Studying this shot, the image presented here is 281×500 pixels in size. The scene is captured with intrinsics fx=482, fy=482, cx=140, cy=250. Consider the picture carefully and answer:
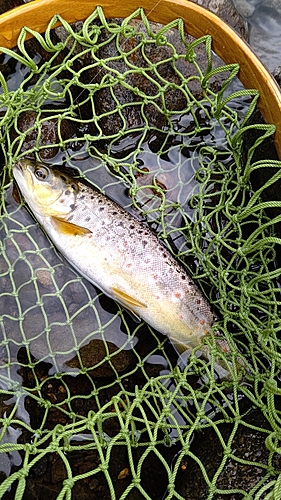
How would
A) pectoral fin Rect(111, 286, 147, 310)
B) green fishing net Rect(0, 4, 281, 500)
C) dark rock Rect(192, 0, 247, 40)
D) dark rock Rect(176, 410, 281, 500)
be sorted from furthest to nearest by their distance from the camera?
dark rock Rect(192, 0, 247, 40)
pectoral fin Rect(111, 286, 147, 310)
green fishing net Rect(0, 4, 281, 500)
dark rock Rect(176, 410, 281, 500)

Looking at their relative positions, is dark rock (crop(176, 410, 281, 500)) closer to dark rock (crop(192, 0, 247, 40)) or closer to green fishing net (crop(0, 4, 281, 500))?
green fishing net (crop(0, 4, 281, 500))

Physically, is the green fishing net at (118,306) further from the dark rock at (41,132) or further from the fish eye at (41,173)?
the fish eye at (41,173)

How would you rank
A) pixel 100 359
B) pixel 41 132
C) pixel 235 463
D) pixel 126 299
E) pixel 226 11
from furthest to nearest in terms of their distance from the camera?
pixel 226 11, pixel 41 132, pixel 100 359, pixel 126 299, pixel 235 463

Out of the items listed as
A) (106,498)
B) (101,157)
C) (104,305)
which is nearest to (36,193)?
(101,157)

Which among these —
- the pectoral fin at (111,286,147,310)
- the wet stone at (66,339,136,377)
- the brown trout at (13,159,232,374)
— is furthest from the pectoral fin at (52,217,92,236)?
the wet stone at (66,339,136,377)

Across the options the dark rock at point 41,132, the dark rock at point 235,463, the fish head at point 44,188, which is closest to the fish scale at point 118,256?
the fish head at point 44,188

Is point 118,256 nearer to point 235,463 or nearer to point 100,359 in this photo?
point 100,359

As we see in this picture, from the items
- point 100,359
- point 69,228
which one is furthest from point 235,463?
point 69,228

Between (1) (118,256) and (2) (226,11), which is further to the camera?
(2) (226,11)
